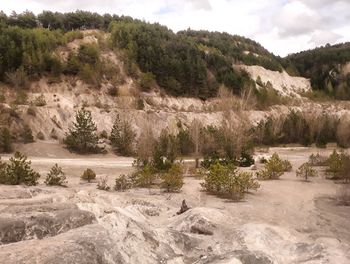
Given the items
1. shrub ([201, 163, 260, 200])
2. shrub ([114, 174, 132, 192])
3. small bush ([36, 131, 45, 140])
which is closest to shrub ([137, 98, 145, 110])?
small bush ([36, 131, 45, 140])

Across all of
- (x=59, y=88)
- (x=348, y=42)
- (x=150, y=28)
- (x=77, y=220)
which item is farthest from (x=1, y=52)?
(x=348, y=42)

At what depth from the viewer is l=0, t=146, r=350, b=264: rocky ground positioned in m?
8.20

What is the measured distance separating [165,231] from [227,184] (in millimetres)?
7716

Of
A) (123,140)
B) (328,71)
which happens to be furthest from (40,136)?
(328,71)

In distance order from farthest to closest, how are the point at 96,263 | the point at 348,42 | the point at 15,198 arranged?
the point at 348,42 < the point at 15,198 < the point at 96,263

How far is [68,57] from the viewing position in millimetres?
52438

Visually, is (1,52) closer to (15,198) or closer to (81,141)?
(81,141)

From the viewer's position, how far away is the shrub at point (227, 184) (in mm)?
17906

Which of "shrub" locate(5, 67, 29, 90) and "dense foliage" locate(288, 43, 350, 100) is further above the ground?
"dense foliage" locate(288, 43, 350, 100)

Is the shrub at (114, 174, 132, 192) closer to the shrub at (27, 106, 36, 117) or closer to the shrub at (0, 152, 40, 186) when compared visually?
the shrub at (0, 152, 40, 186)

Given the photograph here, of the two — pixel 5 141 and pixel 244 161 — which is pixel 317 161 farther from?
pixel 5 141

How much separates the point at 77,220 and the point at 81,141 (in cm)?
2501

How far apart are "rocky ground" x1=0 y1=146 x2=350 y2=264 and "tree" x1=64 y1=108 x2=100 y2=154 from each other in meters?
18.0

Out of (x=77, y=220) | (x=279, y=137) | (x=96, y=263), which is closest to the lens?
(x=96, y=263)
